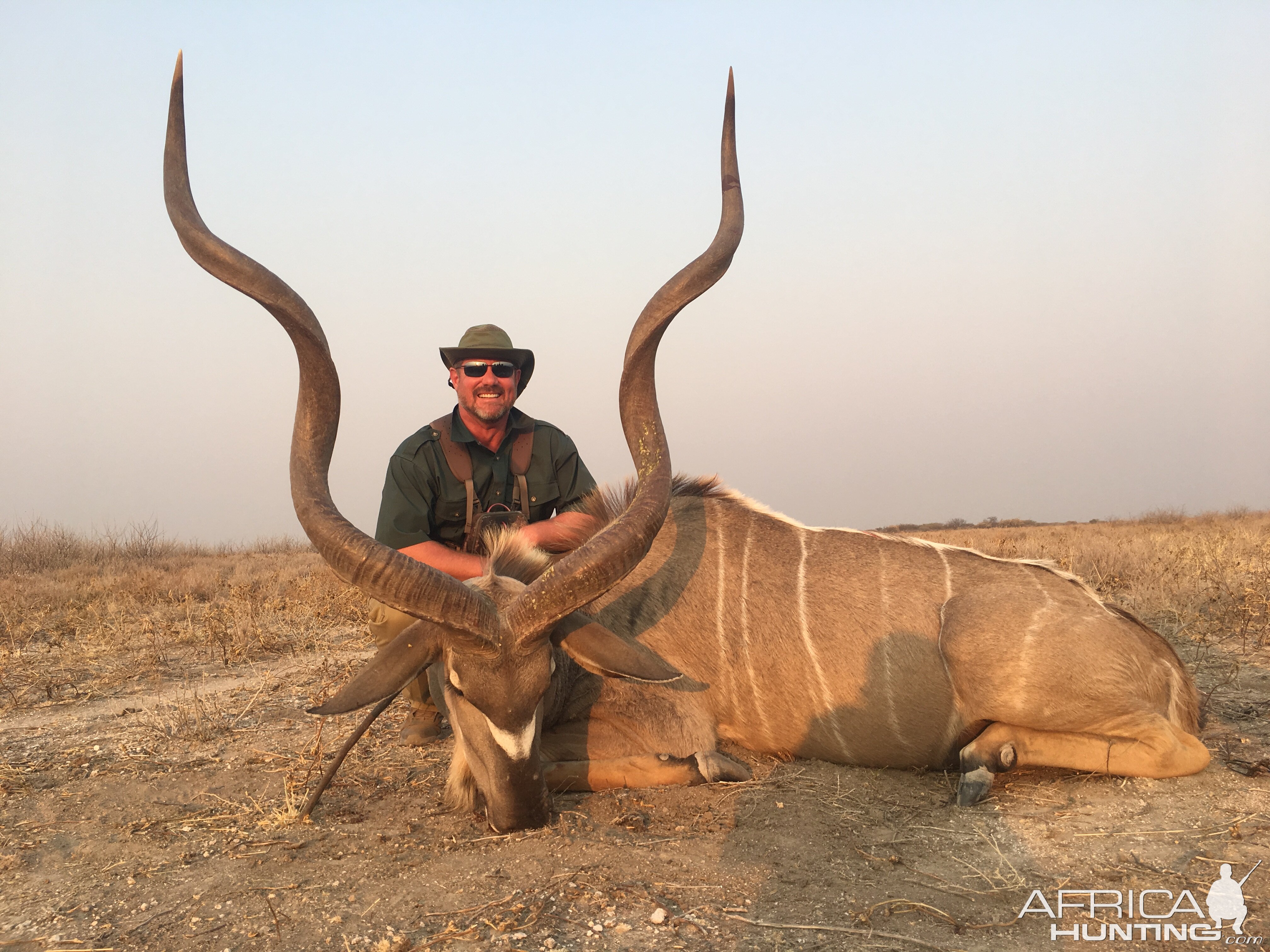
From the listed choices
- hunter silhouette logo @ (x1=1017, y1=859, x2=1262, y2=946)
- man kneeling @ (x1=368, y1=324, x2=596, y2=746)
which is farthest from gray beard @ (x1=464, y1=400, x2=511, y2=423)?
hunter silhouette logo @ (x1=1017, y1=859, x2=1262, y2=946)

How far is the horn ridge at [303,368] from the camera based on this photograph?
3.09 metres

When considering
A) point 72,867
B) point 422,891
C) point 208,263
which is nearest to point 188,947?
point 422,891

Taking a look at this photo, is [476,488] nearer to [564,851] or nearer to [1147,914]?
[564,851]

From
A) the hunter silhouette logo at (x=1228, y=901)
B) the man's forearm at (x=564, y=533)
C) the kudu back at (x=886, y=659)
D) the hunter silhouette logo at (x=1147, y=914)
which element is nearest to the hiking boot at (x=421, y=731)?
the kudu back at (x=886, y=659)

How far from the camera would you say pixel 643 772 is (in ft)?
12.2

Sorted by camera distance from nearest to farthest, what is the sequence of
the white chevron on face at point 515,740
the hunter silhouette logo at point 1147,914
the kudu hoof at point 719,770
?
the hunter silhouette logo at point 1147,914 < the white chevron on face at point 515,740 < the kudu hoof at point 719,770

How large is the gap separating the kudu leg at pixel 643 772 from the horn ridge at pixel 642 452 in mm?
819

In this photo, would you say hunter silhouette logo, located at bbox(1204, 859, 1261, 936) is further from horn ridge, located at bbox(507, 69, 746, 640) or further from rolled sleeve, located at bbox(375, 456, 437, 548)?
rolled sleeve, located at bbox(375, 456, 437, 548)

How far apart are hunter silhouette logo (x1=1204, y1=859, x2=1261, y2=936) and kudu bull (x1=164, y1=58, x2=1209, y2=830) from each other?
91 cm

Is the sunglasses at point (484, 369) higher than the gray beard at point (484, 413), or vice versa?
the sunglasses at point (484, 369)

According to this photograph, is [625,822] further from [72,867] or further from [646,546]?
[72,867]

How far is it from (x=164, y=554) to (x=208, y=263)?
46.1 feet

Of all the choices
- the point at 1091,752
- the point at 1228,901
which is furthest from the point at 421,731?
the point at 1228,901

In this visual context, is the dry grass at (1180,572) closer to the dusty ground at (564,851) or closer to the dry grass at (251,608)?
the dry grass at (251,608)
